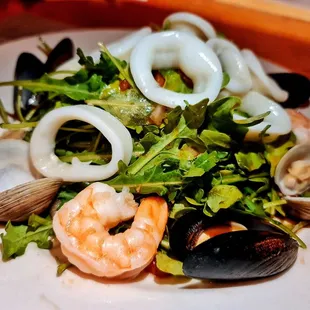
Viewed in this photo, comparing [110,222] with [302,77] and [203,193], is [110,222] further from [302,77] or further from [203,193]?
[302,77]

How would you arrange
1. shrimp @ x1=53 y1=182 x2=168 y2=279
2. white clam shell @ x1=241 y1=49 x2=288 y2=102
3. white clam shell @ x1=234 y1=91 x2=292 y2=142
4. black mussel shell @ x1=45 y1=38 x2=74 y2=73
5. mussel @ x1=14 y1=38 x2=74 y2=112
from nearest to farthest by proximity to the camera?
shrimp @ x1=53 y1=182 x2=168 y2=279
white clam shell @ x1=234 y1=91 x2=292 y2=142
white clam shell @ x1=241 y1=49 x2=288 y2=102
mussel @ x1=14 y1=38 x2=74 y2=112
black mussel shell @ x1=45 y1=38 x2=74 y2=73

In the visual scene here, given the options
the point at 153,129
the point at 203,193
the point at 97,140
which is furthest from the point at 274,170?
the point at 97,140

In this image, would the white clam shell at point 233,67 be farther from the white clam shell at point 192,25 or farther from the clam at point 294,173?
the clam at point 294,173

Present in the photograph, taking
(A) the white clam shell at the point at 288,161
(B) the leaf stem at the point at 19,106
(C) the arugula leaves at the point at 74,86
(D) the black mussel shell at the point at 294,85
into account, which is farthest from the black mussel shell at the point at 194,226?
(B) the leaf stem at the point at 19,106

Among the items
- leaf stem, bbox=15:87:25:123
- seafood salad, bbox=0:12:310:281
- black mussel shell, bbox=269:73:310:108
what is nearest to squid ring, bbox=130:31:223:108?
seafood salad, bbox=0:12:310:281

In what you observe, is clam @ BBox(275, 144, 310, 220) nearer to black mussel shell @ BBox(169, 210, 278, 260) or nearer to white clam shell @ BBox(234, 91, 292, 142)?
white clam shell @ BBox(234, 91, 292, 142)

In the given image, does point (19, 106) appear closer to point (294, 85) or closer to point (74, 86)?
point (74, 86)

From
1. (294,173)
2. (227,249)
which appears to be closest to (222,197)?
(227,249)
